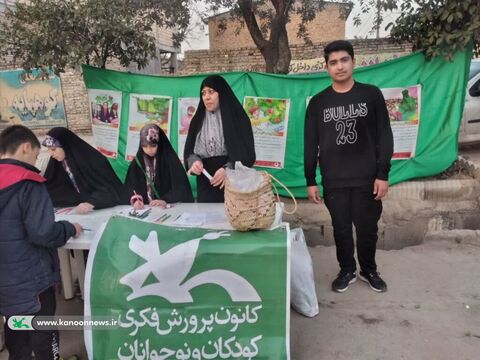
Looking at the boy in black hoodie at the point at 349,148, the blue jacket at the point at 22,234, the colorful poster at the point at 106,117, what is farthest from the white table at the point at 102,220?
the colorful poster at the point at 106,117

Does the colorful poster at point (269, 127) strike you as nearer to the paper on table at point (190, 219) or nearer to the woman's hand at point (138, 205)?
the woman's hand at point (138, 205)

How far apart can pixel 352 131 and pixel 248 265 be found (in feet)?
4.05

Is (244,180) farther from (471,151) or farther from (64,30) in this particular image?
(471,151)

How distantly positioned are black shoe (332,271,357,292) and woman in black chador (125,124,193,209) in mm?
1251

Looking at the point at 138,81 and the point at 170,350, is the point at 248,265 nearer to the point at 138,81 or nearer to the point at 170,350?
the point at 170,350

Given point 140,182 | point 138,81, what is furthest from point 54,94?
point 140,182

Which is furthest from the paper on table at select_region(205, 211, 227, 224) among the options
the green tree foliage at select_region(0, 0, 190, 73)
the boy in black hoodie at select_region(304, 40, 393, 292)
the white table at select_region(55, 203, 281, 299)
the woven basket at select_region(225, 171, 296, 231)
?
the green tree foliage at select_region(0, 0, 190, 73)

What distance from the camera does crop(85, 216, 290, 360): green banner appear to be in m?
2.11

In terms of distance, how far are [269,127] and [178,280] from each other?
274 cm

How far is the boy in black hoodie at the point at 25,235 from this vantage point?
1.91 metres

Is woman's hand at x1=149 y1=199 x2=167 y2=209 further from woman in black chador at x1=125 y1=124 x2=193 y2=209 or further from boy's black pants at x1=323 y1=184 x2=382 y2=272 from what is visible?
boy's black pants at x1=323 y1=184 x2=382 y2=272

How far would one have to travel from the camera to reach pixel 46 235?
1.94 meters

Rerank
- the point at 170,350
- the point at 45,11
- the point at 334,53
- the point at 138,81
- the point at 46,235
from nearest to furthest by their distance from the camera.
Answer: the point at 46,235 → the point at 170,350 → the point at 334,53 → the point at 45,11 → the point at 138,81

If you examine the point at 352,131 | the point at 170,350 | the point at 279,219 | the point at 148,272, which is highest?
the point at 352,131
